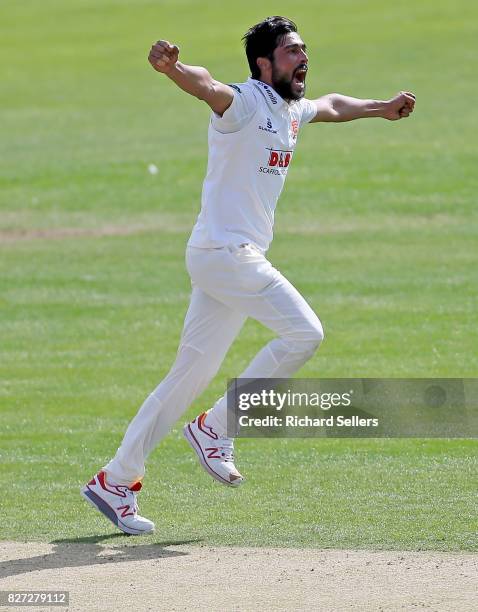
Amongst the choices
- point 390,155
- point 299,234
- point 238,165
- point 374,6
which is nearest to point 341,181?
point 390,155

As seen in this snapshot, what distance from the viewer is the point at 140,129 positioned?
90.7 feet

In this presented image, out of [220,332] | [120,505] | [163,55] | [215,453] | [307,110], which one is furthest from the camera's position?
[307,110]

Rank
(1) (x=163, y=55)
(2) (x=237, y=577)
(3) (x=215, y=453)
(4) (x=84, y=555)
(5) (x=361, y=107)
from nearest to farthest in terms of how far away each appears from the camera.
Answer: (2) (x=237, y=577), (1) (x=163, y=55), (4) (x=84, y=555), (3) (x=215, y=453), (5) (x=361, y=107)

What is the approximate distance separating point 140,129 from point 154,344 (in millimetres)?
15254

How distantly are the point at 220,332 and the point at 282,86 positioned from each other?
4.57 ft

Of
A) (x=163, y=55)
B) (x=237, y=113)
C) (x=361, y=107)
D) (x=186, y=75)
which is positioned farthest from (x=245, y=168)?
(x=361, y=107)

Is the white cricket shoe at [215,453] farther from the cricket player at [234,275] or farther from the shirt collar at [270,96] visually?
the shirt collar at [270,96]

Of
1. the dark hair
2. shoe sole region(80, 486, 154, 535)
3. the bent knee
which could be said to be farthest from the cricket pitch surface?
the dark hair

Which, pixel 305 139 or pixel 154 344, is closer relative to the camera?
pixel 154 344

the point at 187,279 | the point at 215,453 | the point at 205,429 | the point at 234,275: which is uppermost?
the point at 234,275

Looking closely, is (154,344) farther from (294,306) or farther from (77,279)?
(294,306)

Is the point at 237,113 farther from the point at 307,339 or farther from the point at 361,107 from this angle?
the point at 361,107

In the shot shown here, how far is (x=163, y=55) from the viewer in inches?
260

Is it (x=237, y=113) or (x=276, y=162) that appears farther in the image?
(x=276, y=162)
